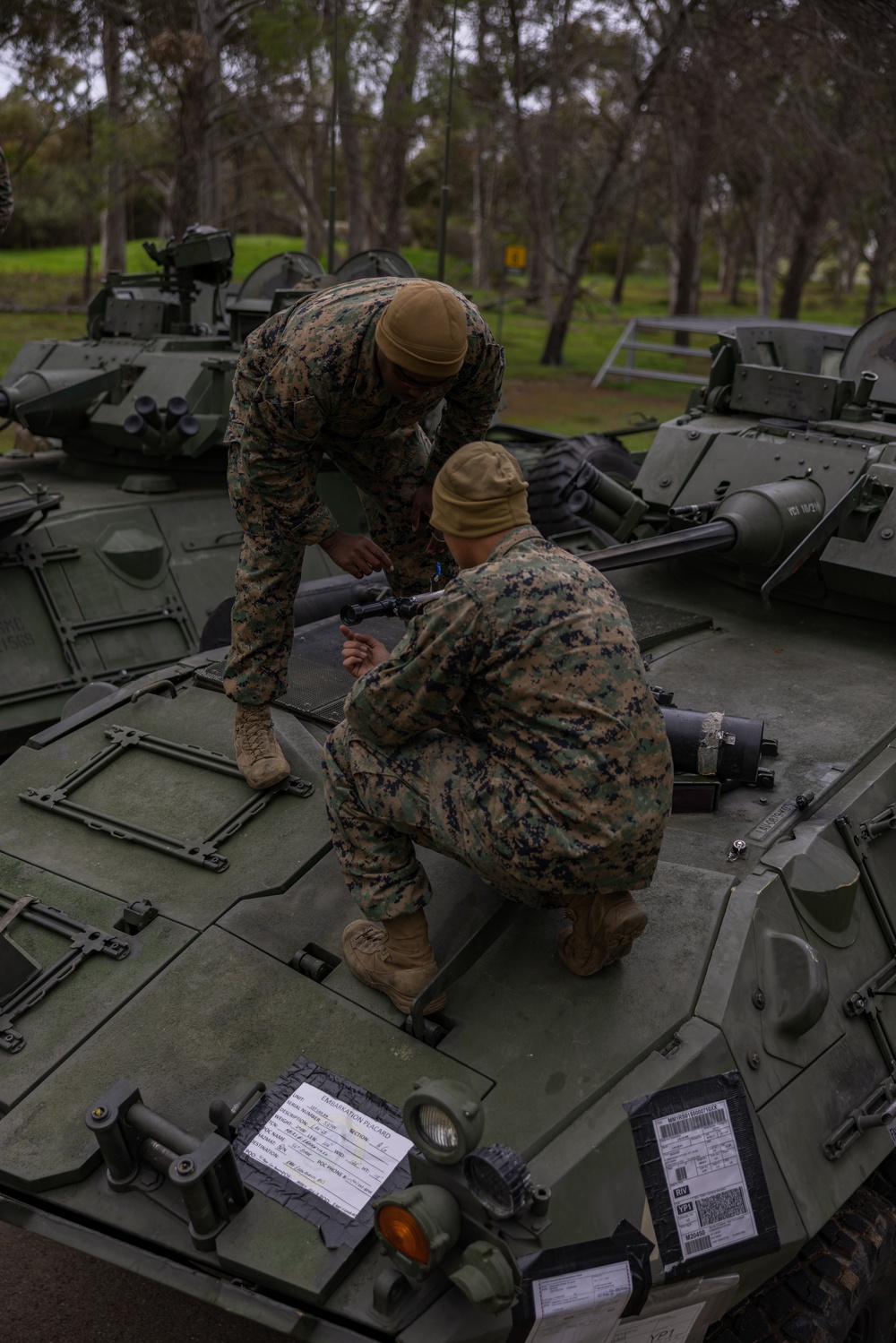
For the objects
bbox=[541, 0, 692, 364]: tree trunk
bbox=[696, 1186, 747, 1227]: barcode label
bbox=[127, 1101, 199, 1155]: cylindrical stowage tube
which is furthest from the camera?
bbox=[541, 0, 692, 364]: tree trunk

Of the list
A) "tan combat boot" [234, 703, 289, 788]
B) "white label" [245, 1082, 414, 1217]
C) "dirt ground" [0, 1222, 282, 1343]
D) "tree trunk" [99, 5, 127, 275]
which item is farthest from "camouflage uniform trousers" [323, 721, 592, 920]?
"tree trunk" [99, 5, 127, 275]

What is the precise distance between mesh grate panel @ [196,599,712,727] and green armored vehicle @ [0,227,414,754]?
2.36 metres

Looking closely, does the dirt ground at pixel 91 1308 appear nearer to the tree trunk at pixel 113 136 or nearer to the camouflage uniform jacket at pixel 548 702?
the camouflage uniform jacket at pixel 548 702

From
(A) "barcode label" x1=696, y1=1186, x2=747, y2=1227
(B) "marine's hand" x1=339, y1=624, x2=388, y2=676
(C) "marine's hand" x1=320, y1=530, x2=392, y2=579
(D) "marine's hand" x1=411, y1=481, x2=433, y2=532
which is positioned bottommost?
(A) "barcode label" x1=696, y1=1186, x2=747, y2=1227

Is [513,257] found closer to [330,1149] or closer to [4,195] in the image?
[4,195]

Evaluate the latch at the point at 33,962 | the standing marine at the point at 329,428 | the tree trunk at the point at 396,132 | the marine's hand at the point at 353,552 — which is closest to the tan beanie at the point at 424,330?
the standing marine at the point at 329,428

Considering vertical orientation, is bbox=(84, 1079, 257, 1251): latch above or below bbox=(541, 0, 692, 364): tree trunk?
below

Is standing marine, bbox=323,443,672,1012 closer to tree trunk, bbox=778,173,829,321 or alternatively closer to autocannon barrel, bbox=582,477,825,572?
autocannon barrel, bbox=582,477,825,572

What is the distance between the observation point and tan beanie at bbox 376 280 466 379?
3.46 meters

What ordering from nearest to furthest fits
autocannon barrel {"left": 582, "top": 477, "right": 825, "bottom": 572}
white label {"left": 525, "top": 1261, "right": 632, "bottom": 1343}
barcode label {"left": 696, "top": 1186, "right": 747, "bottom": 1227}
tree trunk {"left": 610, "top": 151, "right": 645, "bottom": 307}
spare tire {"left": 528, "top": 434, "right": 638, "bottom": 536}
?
white label {"left": 525, "top": 1261, "right": 632, "bottom": 1343} → barcode label {"left": 696, "top": 1186, "right": 747, "bottom": 1227} → autocannon barrel {"left": 582, "top": 477, "right": 825, "bottom": 572} → spare tire {"left": 528, "top": 434, "right": 638, "bottom": 536} → tree trunk {"left": 610, "top": 151, "right": 645, "bottom": 307}

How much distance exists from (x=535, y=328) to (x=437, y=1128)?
1028 inches

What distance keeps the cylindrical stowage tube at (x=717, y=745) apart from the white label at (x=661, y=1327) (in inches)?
58.5

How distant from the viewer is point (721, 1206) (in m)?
2.85

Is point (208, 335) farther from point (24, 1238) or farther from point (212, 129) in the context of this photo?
point (212, 129)
